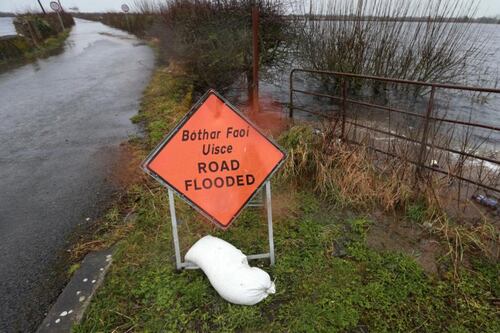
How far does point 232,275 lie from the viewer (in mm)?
2467

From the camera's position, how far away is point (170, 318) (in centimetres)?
240

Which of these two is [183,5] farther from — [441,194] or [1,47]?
[1,47]

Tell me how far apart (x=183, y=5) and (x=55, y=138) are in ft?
15.2

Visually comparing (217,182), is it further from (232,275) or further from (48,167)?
(48,167)

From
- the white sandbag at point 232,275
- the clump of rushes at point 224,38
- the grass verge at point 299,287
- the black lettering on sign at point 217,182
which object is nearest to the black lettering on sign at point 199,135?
the black lettering on sign at point 217,182

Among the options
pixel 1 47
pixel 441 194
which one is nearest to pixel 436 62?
pixel 441 194

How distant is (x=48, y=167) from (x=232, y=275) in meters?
4.19

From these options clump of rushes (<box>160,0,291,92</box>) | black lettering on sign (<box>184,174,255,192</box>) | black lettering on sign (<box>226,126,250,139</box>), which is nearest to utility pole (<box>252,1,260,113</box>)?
clump of rushes (<box>160,0,291,92</box>)

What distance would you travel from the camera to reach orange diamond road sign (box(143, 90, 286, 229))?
2.48 metres

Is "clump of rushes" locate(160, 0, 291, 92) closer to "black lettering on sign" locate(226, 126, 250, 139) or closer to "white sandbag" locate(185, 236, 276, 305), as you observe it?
"black lettering on sign" locate(226, 126, 250, 139)

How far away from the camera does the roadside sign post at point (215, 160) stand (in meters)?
2.48

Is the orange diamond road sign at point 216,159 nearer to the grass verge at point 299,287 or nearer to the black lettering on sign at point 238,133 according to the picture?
the black lettering on sign at point 238,133

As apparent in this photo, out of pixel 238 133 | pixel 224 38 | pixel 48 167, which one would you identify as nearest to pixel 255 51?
pixel 224 38

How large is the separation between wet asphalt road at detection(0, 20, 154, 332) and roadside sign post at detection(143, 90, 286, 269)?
1.42 metres
